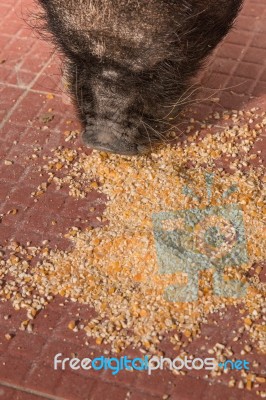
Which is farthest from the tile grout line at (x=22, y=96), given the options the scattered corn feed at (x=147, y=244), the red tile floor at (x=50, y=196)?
the scattered corn feed at (x=147, y=244)

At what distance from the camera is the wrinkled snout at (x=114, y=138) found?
243 centimetres

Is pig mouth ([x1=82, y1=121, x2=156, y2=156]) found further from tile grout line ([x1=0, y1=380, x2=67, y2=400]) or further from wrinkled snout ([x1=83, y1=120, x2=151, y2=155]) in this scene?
tile grout line ([x1=0, y1=380, x2=67, y2=400])

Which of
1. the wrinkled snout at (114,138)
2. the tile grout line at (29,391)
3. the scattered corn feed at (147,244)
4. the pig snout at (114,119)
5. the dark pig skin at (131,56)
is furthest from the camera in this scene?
the wrinkled snout at (114,138)

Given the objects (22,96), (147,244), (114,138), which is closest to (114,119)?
(114,138)

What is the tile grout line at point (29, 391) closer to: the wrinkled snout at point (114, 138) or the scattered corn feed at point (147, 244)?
the scattered corn feed at point (147, 244)

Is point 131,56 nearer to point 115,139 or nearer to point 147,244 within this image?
point 115,139

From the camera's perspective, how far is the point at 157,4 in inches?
83.0

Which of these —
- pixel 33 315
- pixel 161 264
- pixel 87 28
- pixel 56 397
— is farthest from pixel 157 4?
pixel 56 397

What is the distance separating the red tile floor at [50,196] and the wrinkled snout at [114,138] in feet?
0.67

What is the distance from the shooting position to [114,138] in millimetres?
2445

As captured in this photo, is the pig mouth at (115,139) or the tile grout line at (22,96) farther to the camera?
the tile grout line at (22,96)

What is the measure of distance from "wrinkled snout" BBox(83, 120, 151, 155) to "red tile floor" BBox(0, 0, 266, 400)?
203mm

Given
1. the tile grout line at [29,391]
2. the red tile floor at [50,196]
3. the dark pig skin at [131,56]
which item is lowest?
the tile grout line at [29,391]

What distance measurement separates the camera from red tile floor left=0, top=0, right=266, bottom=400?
6.23 feet
